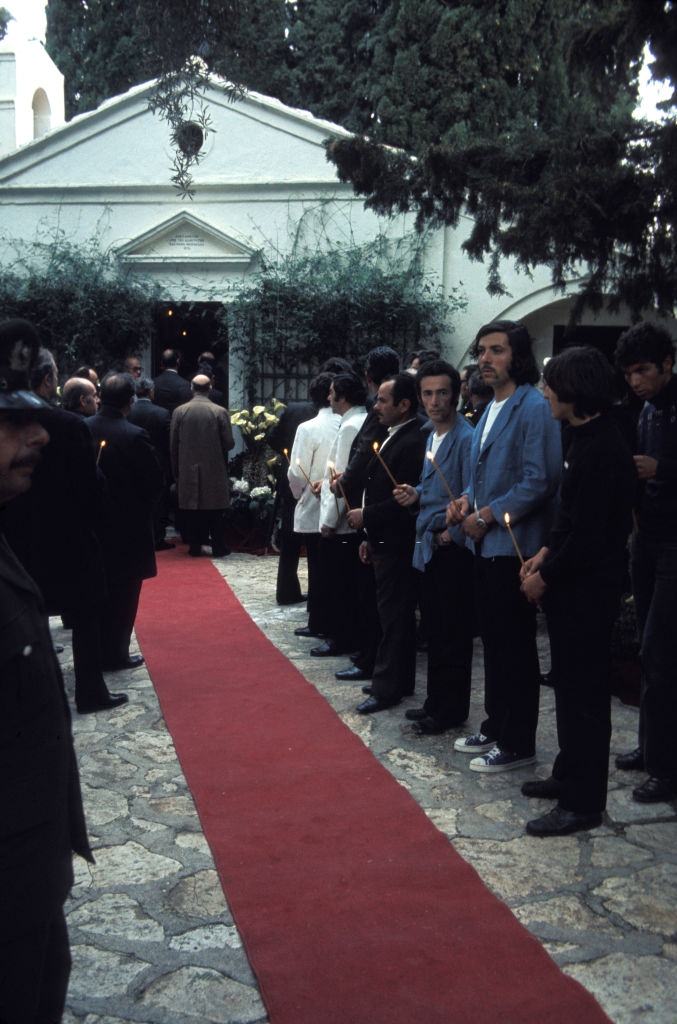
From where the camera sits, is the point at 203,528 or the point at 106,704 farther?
the point at 203,528

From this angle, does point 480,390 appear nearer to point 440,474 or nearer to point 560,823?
point 440,474

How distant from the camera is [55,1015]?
8.70ft

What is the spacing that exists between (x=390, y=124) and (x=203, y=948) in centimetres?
2094

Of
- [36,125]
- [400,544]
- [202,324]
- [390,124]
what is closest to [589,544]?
[400,544]

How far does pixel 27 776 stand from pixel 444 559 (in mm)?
3738

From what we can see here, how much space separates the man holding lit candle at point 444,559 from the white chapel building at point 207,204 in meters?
10.3

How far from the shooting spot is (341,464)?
7.57 meters

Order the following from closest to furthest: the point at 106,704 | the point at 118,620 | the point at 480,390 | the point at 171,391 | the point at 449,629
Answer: the point at 449,629, the point at 106,704, the point at 480,390, the point at 118,620, the point at 171,391

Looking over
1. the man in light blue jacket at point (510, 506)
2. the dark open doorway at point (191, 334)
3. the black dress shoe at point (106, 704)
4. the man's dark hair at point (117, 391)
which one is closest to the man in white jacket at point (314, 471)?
the man's dark hair at point (117, 391)

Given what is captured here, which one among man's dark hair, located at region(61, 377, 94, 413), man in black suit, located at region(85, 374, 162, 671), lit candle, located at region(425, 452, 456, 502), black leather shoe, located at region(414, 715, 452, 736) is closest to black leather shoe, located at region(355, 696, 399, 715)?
black leather shoe, located at region(414, 715, 452, 736)

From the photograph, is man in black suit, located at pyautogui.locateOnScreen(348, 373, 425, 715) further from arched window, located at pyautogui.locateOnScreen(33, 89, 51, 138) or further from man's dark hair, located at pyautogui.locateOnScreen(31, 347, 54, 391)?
arched window, located at pyautogui.locateOnScreen(33, 89, 51, 138)

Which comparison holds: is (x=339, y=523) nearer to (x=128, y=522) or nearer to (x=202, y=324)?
(x=128, y=522)

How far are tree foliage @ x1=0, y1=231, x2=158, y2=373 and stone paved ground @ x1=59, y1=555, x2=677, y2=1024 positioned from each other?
10354 mm

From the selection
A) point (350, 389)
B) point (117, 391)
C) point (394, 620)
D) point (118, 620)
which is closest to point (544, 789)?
point (394, 620)
